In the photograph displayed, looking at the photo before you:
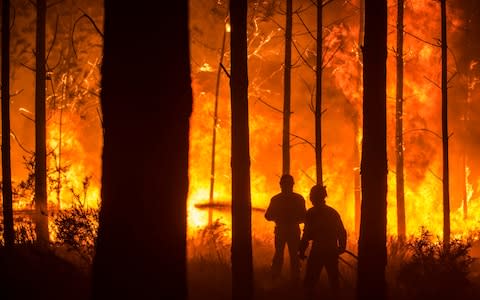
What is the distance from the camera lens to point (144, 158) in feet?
12.9

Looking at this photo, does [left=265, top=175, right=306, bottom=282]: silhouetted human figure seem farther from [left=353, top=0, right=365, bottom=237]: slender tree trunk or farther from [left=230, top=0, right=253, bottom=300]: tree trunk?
[left=353, top=0, right=365, bottom=237]: slender tree trunk

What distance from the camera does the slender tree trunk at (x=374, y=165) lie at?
7324mm

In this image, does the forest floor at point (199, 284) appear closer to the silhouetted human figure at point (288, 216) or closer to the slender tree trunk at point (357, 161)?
the silhouetted human figure at point (288, 216)

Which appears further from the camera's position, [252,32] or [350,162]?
[350,162]

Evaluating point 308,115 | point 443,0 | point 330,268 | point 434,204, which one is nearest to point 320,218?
point 330,268

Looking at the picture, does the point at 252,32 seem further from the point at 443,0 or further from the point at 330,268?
the point at 330,268

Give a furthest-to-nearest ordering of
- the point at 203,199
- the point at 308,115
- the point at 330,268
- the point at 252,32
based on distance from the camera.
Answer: the point at 308,115 → the point at 203,199 → the point at 252,32 → the point at 330,268

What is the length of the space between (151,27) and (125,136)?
0.82 meters

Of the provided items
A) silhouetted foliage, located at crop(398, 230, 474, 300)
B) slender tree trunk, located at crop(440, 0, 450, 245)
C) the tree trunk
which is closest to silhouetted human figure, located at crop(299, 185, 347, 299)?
the tree trunk

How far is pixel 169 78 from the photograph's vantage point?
4027mm

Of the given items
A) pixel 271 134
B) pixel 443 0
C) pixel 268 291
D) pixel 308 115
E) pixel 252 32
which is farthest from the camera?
pixel 308 115

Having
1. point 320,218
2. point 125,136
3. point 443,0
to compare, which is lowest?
point 320,218

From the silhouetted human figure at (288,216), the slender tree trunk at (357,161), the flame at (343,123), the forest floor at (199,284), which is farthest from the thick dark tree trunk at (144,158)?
the slender tree trunk at (357,161)

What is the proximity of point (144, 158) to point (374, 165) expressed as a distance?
418 centimetres
